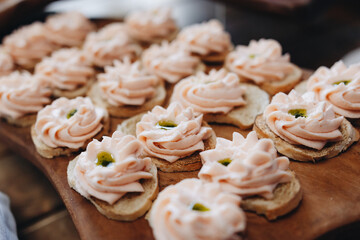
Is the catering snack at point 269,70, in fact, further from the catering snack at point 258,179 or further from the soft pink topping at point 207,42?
the catering snack at point 258,179

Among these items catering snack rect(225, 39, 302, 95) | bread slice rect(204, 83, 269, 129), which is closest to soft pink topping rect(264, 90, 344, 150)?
bread slice rect(204, 83, 269, 129)

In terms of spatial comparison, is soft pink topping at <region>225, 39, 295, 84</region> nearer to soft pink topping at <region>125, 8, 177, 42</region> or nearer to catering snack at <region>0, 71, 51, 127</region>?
soft pink topping at <region>125, 8, 177, 42</region>

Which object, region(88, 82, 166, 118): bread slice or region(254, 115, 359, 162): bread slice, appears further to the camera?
region(88, 82, 166, 118): bread slice

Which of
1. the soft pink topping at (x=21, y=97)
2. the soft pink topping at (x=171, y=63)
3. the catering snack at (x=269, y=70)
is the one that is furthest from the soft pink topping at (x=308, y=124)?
the soft pink topping at (x=21, y=97)

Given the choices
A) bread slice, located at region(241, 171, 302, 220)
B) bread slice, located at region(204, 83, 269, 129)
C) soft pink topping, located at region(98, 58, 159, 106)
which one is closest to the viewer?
bread slice, located at region(241, 171, 302, 220)

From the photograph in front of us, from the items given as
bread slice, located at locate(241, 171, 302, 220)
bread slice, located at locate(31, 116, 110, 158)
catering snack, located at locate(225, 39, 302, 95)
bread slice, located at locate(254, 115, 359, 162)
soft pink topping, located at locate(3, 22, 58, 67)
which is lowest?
bread slice, located at locate(31, 116, 110, 158)

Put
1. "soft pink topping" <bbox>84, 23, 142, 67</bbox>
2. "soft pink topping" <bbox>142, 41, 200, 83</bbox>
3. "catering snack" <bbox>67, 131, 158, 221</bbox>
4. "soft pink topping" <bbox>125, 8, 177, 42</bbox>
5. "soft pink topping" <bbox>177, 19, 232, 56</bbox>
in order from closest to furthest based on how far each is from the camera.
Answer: "catering snack" <bbox>67, 131, 158, 221</bbox>, "soft pink topping" <bbox>142, 41, 200, 83</bbox>, "soft pink topping" <bbox>177, 19, 232, 56</bbox>, "soft pink topping" <bbox>84, 23, 142, 67</bbox>, "soft pink topping" <bbox>125, 8, 177, 42</bbox>

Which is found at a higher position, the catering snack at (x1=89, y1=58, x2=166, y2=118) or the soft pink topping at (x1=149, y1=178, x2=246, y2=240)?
the soft pink topping at (x1=149, y1=178, x2=246, y2=240)
